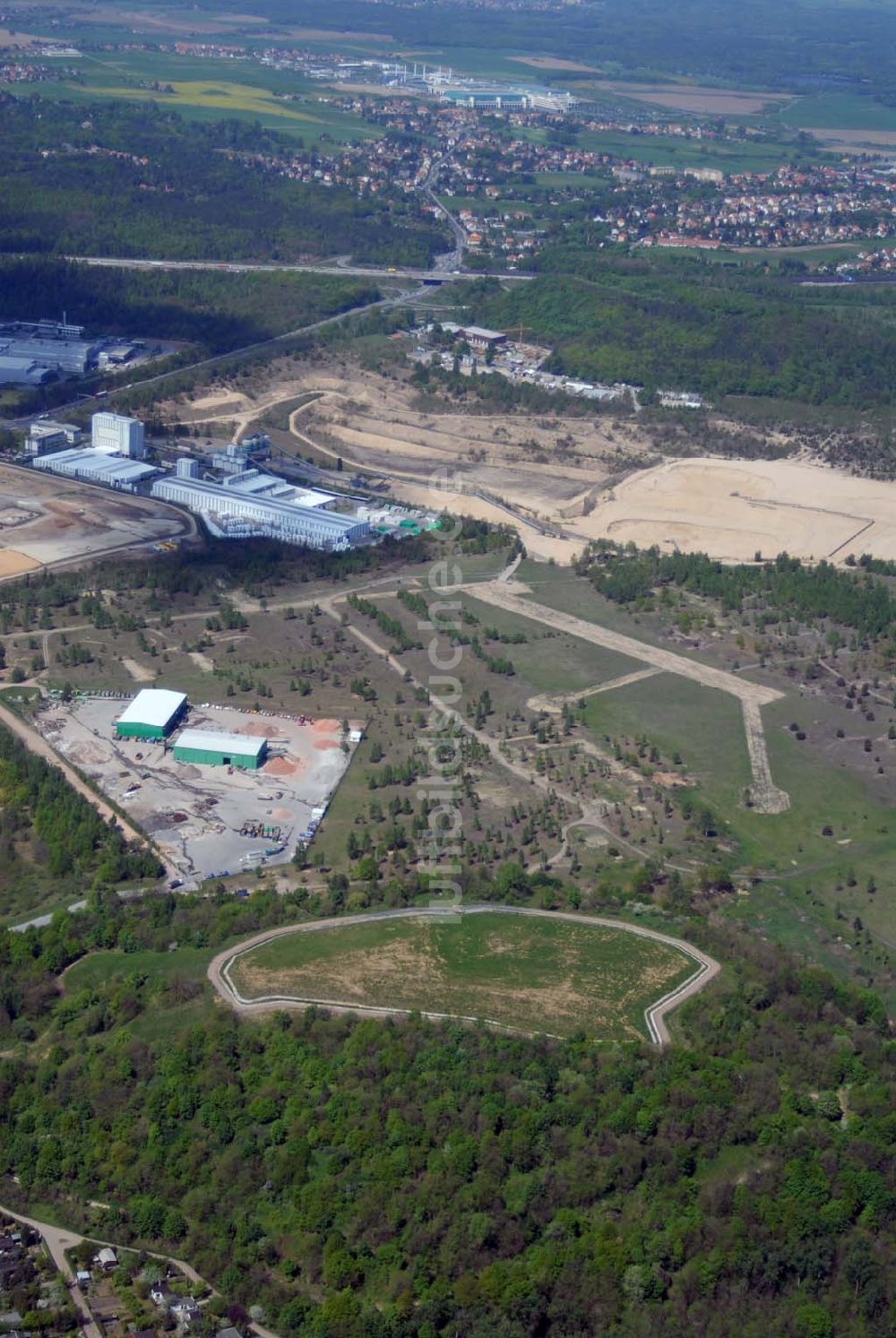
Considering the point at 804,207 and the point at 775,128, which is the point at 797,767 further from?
the point at 775,128

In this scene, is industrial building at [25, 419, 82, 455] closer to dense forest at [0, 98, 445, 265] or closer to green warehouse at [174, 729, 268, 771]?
green warehouse at [174, 729, 268, 771]

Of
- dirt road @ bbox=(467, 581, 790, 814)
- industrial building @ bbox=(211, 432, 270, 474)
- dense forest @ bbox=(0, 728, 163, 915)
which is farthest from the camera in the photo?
industrial building @ bbox=(211, 432, 270, 474)

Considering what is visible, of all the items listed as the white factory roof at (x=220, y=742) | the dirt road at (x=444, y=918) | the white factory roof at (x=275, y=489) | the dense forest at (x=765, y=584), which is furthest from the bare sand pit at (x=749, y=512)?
the dirt road at (x=444, y=918)

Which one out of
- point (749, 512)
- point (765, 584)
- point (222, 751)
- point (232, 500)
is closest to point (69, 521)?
point (232, 500)

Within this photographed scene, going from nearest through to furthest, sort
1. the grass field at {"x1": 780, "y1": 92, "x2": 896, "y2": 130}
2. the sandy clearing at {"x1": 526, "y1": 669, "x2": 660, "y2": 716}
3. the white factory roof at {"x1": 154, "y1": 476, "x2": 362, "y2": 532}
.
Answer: the sandy clearing at {"x1": 526, "y1": 669, "x2": 660, "y2": 716}
the white factory roof at {"x1": 154, "y1": 476, "x2": 362, "y2": 532}
the grass field at {"x1": 780, "y1": 92, "x2": 896, "y2": 130}

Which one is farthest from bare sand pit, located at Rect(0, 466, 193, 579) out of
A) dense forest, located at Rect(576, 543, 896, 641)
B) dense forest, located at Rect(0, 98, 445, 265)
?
dense forest, located at Rect(0, 98, 445, 265)

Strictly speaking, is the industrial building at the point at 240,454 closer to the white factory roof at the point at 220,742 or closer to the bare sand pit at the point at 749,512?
the bare sand pit at the point at 749,512

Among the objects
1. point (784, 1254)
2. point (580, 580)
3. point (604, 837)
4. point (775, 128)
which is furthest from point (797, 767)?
point (775, 128)

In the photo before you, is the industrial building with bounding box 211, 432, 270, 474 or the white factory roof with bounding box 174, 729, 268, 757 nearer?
the white factory roof with bounding box 174, 729, 268, 757
